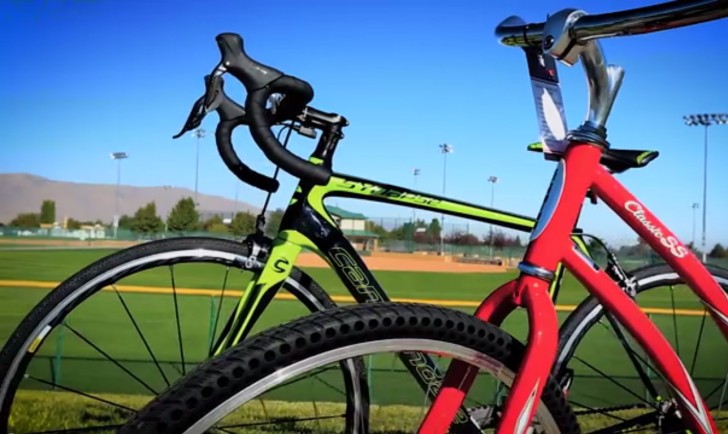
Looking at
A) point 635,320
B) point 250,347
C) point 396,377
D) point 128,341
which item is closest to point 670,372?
point 635,320

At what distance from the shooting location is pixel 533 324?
987mm

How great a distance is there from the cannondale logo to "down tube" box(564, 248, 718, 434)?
4.6 inches

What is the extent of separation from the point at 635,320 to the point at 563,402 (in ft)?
0.61

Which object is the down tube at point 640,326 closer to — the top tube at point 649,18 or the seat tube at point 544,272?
the seat tube at point 544,272

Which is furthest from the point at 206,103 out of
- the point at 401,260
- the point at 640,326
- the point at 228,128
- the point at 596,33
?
the point at 401,260

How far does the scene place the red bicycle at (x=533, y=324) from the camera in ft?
2.48

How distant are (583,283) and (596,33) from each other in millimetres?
388

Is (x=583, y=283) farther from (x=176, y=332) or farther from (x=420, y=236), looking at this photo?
(x=420, y=236)

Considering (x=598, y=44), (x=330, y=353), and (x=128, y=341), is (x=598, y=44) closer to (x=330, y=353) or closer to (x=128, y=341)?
(x=330, y=353)

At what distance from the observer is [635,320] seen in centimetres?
110

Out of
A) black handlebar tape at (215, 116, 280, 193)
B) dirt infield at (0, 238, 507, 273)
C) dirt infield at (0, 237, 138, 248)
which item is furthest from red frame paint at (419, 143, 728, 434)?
dirt infield at (0, 237, 138, 248)

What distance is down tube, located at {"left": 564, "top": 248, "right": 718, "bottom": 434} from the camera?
3.60 feet

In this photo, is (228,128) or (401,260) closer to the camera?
(228,128)

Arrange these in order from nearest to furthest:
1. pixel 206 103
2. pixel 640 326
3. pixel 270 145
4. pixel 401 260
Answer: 1. pixel 640 326
2. pixel 270 145
3. pixel 206 103
4. pixel 401 260
